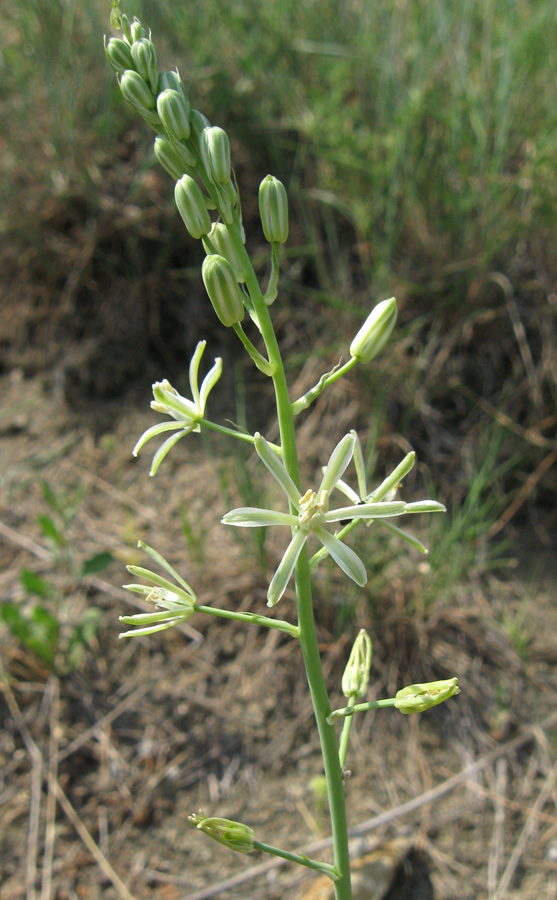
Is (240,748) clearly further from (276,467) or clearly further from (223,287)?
(223,287)

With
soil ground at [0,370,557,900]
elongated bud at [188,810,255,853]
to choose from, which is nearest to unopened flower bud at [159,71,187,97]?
elongated bud at [188,810,255,853]

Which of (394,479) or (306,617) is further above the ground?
(394,479)

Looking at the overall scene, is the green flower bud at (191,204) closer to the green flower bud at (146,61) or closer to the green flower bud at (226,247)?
the green flower bud at (226,247)

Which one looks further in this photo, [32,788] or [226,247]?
[32,788]

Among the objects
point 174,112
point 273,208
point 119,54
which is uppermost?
point 119,54

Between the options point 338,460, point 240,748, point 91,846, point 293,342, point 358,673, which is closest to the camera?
point 338,460

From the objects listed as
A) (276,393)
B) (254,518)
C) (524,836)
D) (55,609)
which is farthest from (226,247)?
(524,836)
